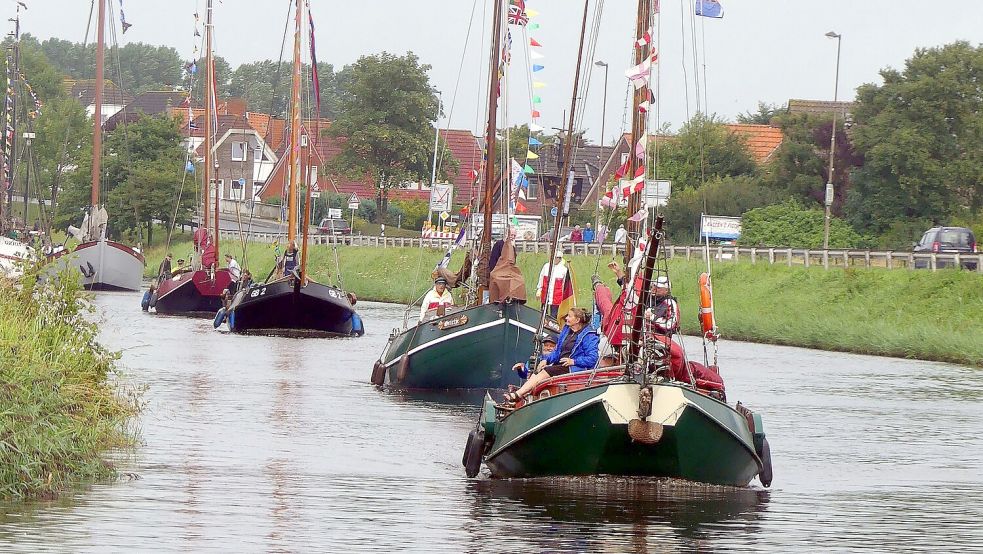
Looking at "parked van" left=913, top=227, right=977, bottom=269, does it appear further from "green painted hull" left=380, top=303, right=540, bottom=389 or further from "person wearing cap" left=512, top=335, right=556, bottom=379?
"person wearing cap" left=512, top=335, right=556, bottom=379

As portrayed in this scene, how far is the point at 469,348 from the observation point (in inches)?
1140

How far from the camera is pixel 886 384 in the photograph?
34.0 meters

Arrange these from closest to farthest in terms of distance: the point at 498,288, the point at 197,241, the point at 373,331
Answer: the point at 498,288
the point at 373,331
the point at 197,241

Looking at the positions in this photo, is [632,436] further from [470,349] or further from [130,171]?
[130,171]

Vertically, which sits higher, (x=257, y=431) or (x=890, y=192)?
(x=890, y=192)

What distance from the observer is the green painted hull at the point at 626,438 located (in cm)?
1631

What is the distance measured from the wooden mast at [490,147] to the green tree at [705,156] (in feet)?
154

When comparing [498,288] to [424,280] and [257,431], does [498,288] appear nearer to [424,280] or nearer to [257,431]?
[257,431]

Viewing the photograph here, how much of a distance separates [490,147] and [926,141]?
37.7 meters

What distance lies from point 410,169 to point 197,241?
4411cm

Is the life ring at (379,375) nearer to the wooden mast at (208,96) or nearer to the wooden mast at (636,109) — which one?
the wooden mast at (636,109)

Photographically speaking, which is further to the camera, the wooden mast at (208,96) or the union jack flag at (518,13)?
the wooden mast at (208,96)

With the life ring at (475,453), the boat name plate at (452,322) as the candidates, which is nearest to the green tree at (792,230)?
the boat name plate at (452,322)

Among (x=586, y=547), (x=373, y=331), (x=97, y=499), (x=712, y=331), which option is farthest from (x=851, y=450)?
(x=373, y=331)
